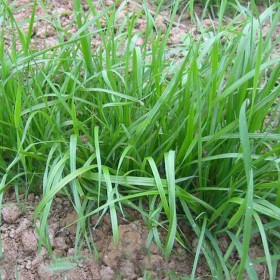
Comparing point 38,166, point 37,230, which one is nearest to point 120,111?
point 38,166

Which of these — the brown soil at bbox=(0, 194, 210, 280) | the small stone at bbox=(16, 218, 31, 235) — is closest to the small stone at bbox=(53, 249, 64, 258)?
the brown soil at bbox=(0, 194, 210, 280)

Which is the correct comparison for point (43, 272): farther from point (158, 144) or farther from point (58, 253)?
point (158, 144)

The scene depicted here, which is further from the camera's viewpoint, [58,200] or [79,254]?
[58,200]

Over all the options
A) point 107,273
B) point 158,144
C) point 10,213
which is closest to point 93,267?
point 107,273

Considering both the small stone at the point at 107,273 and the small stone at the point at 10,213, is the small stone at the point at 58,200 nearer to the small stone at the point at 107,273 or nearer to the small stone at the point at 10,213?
the small stone at the point at 10,213

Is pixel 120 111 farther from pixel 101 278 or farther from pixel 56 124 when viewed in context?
pixel 101 278

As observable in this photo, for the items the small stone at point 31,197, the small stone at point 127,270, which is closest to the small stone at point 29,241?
the small stone at point 31,197

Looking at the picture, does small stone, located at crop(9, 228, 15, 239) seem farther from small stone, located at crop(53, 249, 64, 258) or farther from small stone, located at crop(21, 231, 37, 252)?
small stone, located at crop(53, 249, 64, 258)
